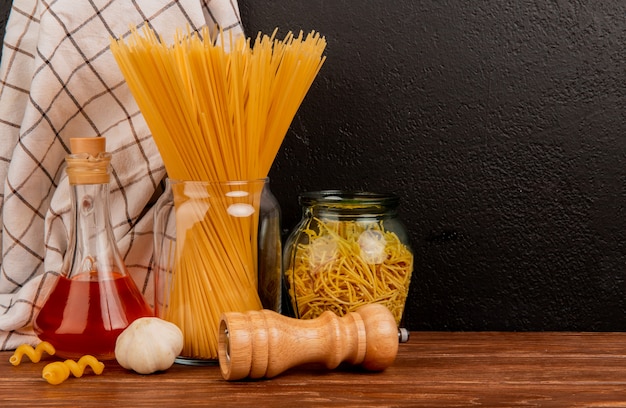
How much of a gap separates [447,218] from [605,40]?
359 mm

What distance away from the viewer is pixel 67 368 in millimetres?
857

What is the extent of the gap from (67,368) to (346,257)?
35 cm

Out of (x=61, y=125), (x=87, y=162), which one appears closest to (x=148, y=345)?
(x=87, y=162)

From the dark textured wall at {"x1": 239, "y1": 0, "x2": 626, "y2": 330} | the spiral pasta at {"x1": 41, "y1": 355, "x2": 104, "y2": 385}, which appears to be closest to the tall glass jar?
the spiral pasta at {"x1": 41, "y1": 355, "x2": 104, "y2": 385}

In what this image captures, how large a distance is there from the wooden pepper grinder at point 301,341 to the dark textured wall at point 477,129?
31 cm

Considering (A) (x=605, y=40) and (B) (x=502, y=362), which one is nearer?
(B) (x=502, y=362)

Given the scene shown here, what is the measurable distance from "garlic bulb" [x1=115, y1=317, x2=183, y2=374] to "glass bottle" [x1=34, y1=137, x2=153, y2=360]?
0.14 feet

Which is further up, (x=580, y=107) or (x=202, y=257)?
(x=580, y=107)

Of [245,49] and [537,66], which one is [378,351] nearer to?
[245,49]

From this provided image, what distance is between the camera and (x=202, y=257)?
0.90 metres

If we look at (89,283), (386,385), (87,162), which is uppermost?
(87,162)

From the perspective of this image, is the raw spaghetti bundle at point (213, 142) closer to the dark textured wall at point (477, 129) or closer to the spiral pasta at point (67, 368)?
the spiral pasta at point (67, 368)

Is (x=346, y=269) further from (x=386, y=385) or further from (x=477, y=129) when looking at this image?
(x=477, y=129)

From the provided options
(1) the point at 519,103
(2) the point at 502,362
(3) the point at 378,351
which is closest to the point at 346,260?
(3) the point at 378,351
